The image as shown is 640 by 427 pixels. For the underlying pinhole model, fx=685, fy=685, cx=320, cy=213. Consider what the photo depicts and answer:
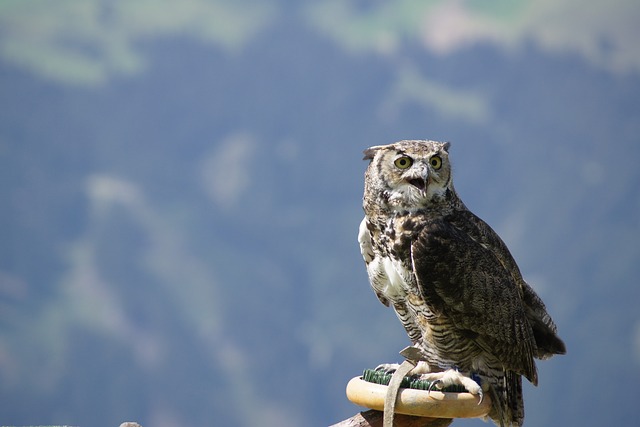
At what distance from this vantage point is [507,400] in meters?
2.12

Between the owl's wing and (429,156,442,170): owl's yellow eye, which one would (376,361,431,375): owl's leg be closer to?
the owl's wing

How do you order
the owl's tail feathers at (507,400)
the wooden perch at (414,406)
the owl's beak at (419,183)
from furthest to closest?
the owl's tail feathers at (507,400)
the owl's beak at (419,183)
the wooden perch at (414,406)

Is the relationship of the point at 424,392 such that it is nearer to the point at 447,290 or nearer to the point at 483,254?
the point at 447,290

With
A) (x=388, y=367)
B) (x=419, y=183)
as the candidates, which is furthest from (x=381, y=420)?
(x=419, y=183)

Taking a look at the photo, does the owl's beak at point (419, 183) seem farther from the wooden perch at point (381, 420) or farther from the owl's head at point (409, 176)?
the wooden perch at point (381, 420)

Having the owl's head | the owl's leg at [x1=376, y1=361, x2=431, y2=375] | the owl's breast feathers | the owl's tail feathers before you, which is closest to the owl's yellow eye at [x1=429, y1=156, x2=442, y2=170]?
the owl's head

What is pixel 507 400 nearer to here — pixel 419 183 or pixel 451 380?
pixel 451 380

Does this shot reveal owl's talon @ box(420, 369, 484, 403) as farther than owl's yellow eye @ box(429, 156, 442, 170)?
No

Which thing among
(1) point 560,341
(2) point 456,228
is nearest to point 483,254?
(2) point 456,228

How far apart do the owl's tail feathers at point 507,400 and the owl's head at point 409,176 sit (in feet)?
1.95

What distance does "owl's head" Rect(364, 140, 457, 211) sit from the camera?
1984mm

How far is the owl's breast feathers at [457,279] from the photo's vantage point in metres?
2.01

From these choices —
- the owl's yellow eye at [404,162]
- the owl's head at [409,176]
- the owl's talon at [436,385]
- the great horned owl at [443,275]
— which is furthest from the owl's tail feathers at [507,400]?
the owl's yellow eye at [404,162]

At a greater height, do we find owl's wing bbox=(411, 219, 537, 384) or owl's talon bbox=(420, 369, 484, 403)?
owl's wing bbox=(411, 219, 537, 384)
